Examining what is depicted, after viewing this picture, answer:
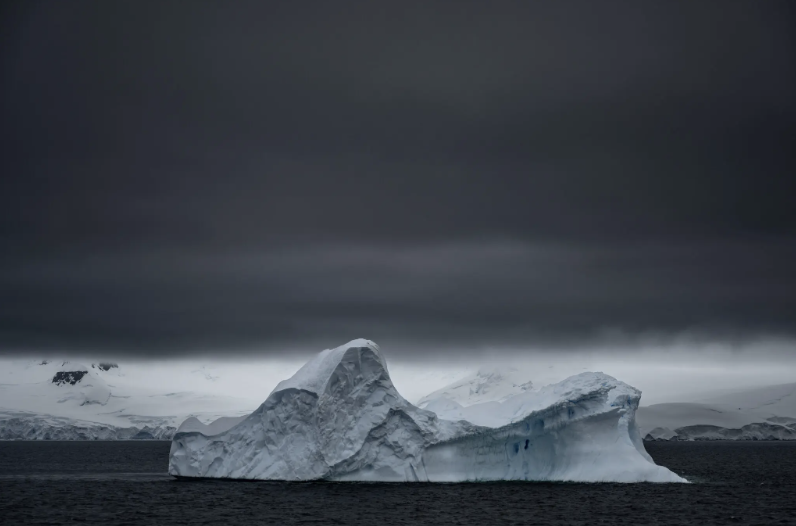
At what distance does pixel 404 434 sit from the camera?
48.1 metres

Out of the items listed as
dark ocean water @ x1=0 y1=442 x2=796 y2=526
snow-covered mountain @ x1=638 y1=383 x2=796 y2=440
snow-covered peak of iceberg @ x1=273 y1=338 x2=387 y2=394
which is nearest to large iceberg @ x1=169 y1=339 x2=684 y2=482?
snow-covered peak of iceberg @ x1=273 y1=338 x2=387 y2=394

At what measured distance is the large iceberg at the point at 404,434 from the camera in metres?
47.8

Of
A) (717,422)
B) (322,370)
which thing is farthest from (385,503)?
(717,422)

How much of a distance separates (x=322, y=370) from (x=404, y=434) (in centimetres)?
580

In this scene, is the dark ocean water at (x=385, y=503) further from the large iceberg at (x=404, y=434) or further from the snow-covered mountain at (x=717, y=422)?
the snow-covered mountain at (x=717, y=422)

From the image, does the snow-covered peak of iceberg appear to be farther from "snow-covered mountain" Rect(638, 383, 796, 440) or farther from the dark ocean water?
"snow-covered mountain" Rect(638, 383, 796, 440)

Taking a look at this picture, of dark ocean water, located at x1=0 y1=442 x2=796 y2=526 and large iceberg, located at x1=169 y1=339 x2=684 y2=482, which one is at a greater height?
large iceberg, located at x1=169 y1=339 x2=684 y2=482

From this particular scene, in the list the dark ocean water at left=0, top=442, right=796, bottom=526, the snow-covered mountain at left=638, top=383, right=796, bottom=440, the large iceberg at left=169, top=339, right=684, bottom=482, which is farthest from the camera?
the snow-covered mountain at left=638, top=383, right=796, bottom=440

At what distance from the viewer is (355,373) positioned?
1940 inches

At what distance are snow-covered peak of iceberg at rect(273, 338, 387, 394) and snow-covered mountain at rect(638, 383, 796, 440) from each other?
131603 mm

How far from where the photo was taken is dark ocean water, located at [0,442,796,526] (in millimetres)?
37438

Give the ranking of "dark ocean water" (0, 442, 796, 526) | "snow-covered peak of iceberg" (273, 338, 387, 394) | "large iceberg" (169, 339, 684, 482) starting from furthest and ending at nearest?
"snow-covered peak of iceberg" (273, 338, 387, 394) < "large iceberg" (169, 339, 684, 482) < "dark ocean water" (0, 442, 796, 526)

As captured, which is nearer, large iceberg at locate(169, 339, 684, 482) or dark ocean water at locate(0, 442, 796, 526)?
dark ocean water at locate(0, 442, 796, 526)

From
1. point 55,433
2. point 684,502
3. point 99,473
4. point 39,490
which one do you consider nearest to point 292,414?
point 39,490
